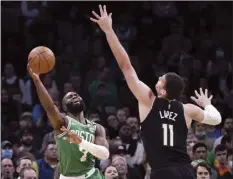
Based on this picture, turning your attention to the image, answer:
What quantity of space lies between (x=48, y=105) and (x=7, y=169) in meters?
3.94

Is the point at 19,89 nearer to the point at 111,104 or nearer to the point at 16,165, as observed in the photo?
the point at 111,104

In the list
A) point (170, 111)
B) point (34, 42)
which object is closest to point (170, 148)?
point (170, 111)

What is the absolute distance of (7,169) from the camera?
12.5 meters

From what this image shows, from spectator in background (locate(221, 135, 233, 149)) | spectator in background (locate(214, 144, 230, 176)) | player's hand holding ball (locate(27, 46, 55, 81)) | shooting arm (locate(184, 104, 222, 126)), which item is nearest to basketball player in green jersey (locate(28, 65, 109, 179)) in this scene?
player's hand holding ball (locate(27, 46, 55, 81))

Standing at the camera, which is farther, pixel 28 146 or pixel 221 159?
pixel 28 146

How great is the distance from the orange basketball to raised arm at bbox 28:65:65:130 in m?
0.38

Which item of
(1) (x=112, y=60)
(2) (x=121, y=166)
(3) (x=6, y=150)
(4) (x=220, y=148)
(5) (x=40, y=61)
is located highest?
(1) (x=112, y=60)

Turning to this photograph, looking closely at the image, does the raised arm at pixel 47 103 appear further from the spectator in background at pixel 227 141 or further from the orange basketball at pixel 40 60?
the spectator in background at pixel 227 141

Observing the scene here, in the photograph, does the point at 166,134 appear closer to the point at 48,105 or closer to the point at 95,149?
the point at 95,149

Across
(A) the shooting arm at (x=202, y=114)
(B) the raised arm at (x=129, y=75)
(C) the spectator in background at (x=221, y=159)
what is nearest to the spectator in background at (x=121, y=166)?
(C) the spectator in background at (x=221, y=159)

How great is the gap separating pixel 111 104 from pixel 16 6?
11.2 feet

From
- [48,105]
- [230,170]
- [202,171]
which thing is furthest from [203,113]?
[230,170]

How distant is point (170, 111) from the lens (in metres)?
8.24

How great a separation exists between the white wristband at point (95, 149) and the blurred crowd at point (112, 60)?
5.12 meters
